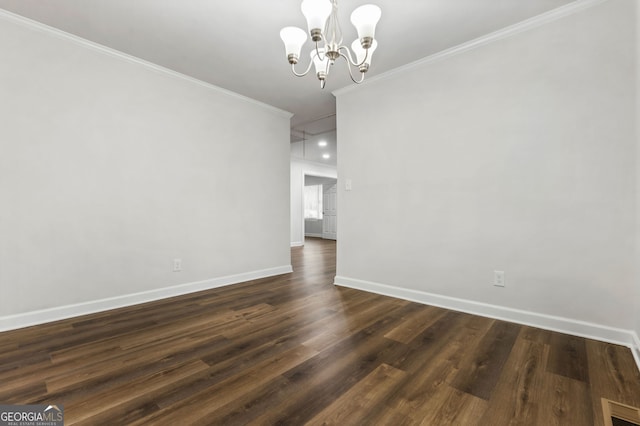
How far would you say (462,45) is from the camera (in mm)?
2588

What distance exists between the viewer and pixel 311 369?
5.30ft

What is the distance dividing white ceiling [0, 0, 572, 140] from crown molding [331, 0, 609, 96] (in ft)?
0.20

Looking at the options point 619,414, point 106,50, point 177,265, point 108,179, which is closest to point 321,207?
point 177,265

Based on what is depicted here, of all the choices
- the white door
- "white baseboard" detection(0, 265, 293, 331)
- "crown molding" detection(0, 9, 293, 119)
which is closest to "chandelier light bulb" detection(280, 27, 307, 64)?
"crown molding" detection(0, 9, 293, 119)

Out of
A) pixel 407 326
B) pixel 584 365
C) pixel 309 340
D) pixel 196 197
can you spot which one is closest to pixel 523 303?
pixel 584 365

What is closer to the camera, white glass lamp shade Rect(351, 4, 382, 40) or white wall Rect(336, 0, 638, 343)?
white glass lamp shade Rect(351, 4, 382, 40)

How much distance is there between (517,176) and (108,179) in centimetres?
374

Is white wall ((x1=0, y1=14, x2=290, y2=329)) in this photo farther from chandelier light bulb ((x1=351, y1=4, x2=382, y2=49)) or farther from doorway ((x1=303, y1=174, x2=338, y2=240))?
doorway ((x1=303, y1=174, x2=338, y2=240))

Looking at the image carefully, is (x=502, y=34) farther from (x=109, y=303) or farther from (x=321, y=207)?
(x=321, y=207)

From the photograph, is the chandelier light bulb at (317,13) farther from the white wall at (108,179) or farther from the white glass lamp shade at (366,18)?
the white wall at (108,179)

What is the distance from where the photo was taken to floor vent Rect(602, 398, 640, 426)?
121 cm

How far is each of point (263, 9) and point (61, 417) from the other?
2.74 m

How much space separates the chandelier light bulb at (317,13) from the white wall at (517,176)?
5.55 ft

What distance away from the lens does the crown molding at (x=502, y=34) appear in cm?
208
